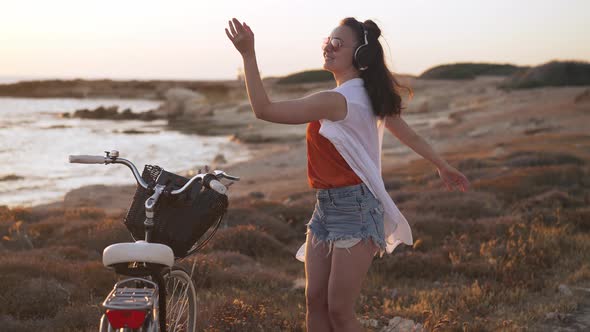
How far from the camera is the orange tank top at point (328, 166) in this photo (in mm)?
3488

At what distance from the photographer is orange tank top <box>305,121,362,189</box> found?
3488 mm

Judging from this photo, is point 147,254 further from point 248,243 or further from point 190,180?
point 248,243

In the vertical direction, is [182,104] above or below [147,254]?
below

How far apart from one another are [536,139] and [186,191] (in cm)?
2515

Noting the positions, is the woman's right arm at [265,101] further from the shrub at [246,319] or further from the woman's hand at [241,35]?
the shrub at [246,319]

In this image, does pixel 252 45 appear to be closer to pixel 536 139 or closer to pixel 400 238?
pixel 400 238

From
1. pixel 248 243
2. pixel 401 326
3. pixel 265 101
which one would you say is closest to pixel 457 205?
pixel 248 243

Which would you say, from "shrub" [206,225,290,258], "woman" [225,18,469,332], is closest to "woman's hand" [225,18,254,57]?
Answer: "woman" [225,18,469,332]

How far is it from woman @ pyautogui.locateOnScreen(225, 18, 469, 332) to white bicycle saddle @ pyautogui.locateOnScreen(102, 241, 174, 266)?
1.01 metres

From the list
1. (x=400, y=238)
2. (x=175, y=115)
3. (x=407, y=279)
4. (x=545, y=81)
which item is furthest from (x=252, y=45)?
(x=175, y=115)

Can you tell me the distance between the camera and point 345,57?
357 centimetres

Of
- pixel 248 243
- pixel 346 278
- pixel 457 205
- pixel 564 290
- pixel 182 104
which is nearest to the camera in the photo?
pixel 346 278

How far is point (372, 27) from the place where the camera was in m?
3.62

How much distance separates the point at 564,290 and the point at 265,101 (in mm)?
5046
